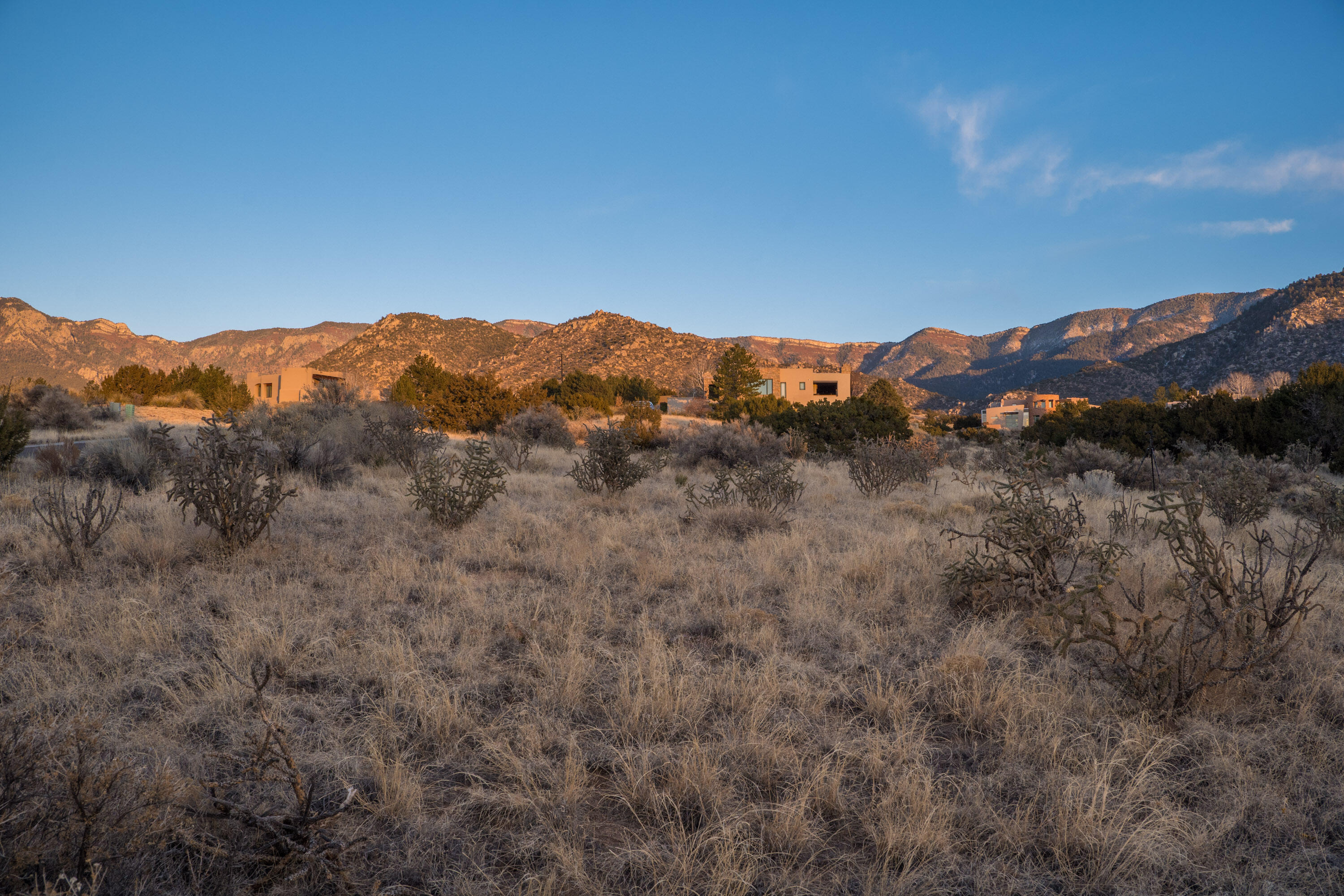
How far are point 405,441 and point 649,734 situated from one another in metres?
11.4

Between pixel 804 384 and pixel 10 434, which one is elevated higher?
pixel 804 384

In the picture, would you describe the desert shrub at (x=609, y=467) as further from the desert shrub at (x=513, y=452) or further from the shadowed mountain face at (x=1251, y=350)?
the shadowed mountain face at (x=1251, y=350)

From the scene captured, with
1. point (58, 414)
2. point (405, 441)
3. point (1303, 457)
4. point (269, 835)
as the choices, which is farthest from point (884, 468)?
point (58, 414)

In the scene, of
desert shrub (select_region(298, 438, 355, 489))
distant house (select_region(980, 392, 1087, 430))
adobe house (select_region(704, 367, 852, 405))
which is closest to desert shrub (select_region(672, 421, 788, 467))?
desert shrub (select_region(298, 438, 355, 489))

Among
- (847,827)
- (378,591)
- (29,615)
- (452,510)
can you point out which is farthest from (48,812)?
(452,510)

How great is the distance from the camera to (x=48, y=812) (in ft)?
6.14

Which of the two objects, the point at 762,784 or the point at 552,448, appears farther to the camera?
the point at 552,448

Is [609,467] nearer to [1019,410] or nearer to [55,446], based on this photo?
[55,446]

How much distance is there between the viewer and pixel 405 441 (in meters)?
12.9

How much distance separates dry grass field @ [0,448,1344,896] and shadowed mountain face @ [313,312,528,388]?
5555cm

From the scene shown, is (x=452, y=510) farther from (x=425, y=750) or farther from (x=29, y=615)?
(x=425, y=750)

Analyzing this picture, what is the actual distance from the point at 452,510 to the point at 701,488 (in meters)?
4.60

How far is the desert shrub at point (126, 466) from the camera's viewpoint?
361 inches

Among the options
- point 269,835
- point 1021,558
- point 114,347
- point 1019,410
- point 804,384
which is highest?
point 114,347
